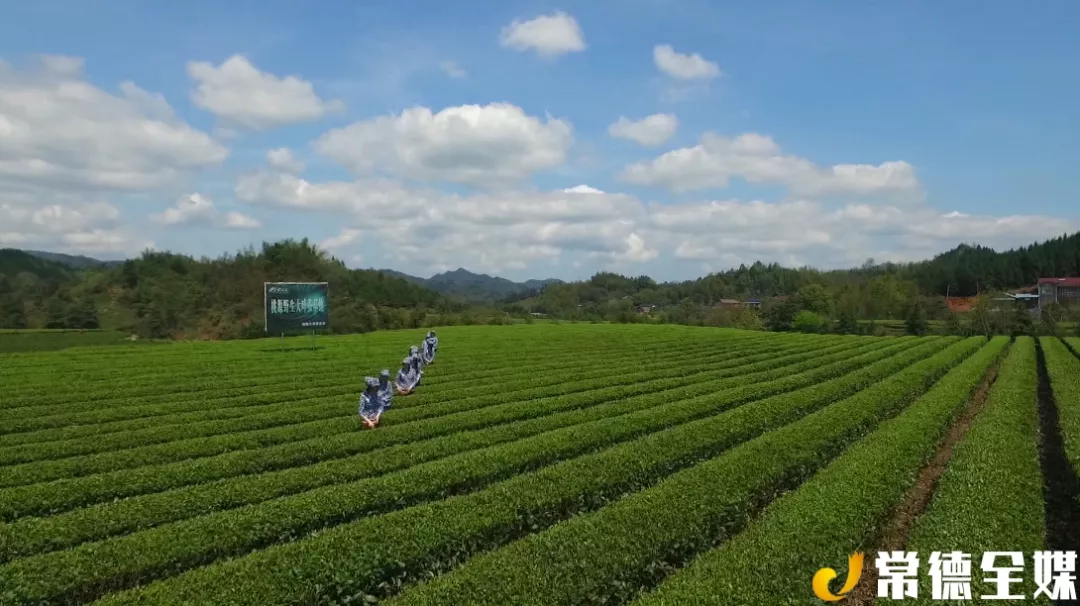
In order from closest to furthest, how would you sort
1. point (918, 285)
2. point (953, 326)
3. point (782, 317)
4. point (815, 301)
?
point (953, 326), point (782, 317), point (815, 301), point (918, 285)

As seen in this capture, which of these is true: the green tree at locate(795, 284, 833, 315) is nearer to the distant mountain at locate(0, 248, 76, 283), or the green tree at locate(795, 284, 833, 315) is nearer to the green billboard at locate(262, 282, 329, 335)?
the green billboard at locate(262, 282, 329, 335)

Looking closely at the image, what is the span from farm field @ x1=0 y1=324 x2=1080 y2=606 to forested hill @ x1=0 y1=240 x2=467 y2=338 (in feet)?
184

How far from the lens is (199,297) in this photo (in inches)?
3474

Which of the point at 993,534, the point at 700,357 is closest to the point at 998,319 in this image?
the point at 700,357

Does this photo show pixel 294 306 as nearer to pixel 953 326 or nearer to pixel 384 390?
pixel 384 390

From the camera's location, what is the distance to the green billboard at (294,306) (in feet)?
137

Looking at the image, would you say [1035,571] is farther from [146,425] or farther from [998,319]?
[998,319]

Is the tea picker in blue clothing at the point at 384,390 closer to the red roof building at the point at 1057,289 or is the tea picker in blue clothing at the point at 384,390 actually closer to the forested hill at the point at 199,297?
the forested hill at the point at 199,297

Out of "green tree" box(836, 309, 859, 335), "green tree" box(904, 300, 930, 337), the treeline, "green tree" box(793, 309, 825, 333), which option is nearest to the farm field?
"green tree" box(836, 309, 859, 335)

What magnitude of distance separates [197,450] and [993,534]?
15447 millimetres

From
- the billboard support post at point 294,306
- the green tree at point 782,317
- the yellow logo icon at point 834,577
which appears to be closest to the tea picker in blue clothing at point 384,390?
the yellow logo icon at point 834,577

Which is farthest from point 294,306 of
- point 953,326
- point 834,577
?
point 953,326

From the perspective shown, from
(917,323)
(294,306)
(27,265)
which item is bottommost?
(917,323)

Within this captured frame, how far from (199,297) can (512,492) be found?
88.8 meters
